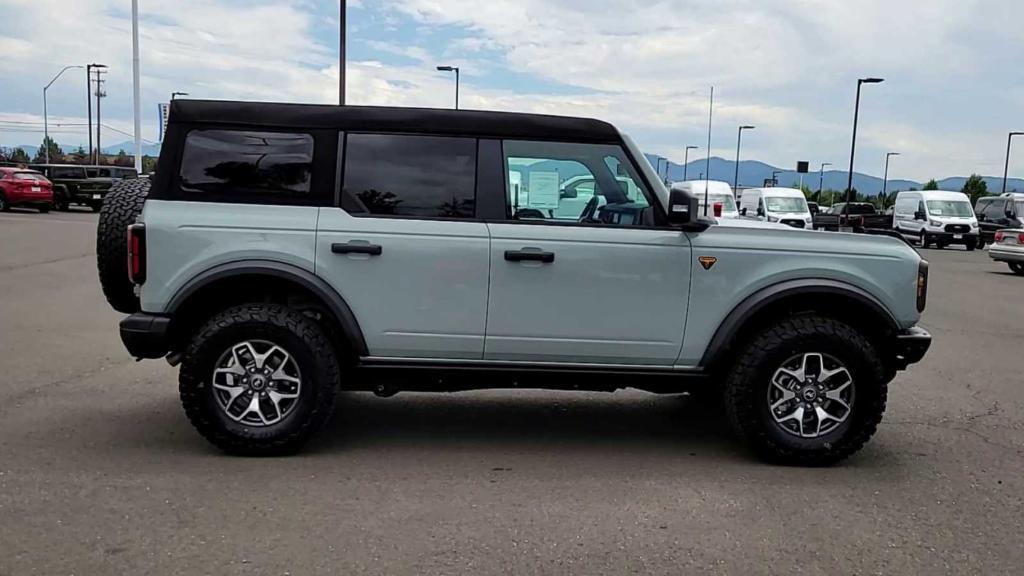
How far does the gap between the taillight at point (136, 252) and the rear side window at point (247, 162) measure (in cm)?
39

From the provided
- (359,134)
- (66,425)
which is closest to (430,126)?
(359,134)

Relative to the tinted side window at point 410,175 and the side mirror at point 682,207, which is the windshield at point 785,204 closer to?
the side mirror at point 682,207

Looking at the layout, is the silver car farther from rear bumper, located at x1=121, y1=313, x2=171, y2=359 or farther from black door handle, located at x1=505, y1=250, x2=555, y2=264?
rear bumper, located at x1=121, y1=313, x2=171, y2=359

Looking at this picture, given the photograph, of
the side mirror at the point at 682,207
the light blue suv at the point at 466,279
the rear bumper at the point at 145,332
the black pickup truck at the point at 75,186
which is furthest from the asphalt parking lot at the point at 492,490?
the black pickup truck at the point at 75,186

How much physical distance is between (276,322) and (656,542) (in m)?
2.36

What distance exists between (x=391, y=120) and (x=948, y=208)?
32.1 m

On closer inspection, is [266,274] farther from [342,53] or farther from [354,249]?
[342,53]

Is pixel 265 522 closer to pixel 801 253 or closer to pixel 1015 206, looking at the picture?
pixel 801 253

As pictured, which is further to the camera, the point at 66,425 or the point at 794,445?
the point at 66,425

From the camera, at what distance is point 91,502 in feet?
14.2

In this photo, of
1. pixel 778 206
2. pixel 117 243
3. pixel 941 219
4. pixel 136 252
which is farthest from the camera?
pixel 778 206

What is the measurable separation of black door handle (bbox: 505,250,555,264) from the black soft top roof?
691 mm

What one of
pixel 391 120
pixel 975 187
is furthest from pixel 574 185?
pixel 975 187

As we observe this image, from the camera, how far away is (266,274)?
16.2 ft
